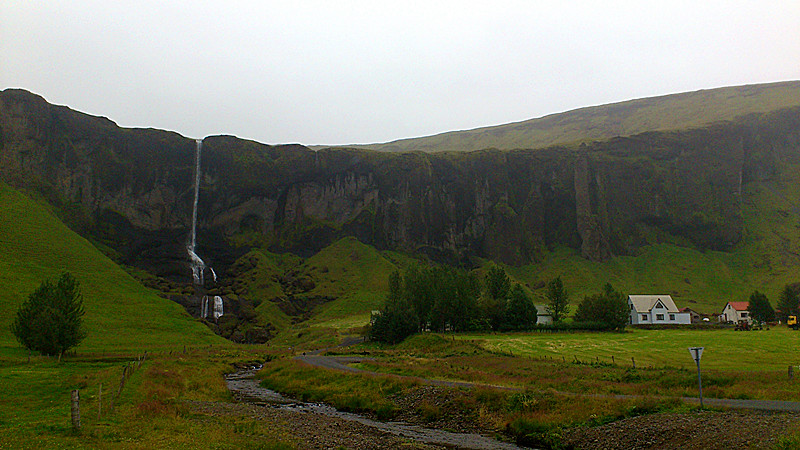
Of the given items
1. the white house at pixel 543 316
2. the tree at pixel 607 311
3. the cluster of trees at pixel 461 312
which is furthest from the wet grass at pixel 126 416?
the white house at pixel 543 316

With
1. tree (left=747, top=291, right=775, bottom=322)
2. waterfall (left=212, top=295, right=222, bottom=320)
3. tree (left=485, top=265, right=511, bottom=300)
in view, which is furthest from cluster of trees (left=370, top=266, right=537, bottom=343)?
waterfall (left=212, top=295, right=222, bottom=320)

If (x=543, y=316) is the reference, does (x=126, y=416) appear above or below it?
above

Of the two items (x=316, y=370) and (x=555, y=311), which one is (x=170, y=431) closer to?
(x=316, y=370)

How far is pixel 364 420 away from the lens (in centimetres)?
3581

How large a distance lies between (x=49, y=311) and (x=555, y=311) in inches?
3582

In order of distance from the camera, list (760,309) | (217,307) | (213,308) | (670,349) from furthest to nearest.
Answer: (217,307), (213,308), (760,309), (670,349)

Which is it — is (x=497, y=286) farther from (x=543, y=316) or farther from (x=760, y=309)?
(x=760, y=309)

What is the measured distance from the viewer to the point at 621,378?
1603 inches

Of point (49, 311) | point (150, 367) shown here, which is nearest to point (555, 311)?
point (150, 367)

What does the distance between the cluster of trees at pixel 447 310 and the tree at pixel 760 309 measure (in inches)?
2049

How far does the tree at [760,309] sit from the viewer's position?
11350 centimetres

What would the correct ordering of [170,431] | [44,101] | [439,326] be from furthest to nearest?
[44,101] → [439,326] → [170,431]

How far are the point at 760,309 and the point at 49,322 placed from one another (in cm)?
12877

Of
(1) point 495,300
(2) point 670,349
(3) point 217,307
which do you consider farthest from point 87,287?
(2) point 670,349
